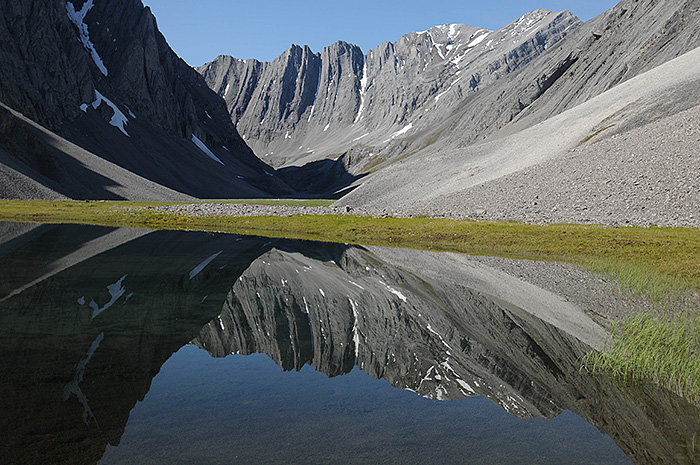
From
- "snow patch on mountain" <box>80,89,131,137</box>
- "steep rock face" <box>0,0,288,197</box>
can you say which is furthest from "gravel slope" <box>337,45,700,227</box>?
"snow patch on mountain" <box>80,89,131,137</box>

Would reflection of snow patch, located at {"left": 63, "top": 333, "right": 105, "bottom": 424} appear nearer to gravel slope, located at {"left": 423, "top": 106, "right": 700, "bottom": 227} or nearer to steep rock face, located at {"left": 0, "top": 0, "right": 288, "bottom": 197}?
gravel slope, located at {"left": 423, "top": 106, "right": 700, "bottom": 227}

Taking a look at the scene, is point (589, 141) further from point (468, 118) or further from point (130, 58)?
point (130, 58)

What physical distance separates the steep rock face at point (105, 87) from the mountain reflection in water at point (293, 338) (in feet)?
329

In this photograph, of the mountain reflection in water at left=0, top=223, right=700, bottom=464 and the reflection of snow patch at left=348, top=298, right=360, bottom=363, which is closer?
the mountain reflection in water at left=0, top=223, right=700, bottom=464

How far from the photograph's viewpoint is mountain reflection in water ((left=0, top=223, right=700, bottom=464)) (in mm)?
11258

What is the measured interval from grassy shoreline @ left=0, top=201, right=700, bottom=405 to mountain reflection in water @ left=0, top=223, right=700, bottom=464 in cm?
120

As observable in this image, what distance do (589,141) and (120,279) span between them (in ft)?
206

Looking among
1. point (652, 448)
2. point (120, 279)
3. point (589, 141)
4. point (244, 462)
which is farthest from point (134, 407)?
point (589, 141)

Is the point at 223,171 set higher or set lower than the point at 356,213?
higher

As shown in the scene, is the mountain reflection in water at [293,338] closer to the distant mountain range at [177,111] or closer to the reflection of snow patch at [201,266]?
the reflection of snow patch at [201,266]

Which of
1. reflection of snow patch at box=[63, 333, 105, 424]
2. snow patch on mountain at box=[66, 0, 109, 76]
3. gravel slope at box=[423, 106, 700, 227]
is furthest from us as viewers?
snow patch on mountain at box=[66, 0, 109, 76]

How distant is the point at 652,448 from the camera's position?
10.3m

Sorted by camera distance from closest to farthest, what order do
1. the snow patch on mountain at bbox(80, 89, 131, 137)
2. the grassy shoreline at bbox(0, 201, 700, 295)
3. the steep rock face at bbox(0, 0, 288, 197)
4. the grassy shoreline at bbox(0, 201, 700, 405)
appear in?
the grassy shoreline at bbox(0, 201, 700, 405)
the grassy shoreline at bbox(0, 201, 700, 295)
the steep rock face at bbox(0, 0, 288, 197)
the snow patch on mountain at bbox(80, 89, 131, 137)

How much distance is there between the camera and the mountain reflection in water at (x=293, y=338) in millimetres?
11258
